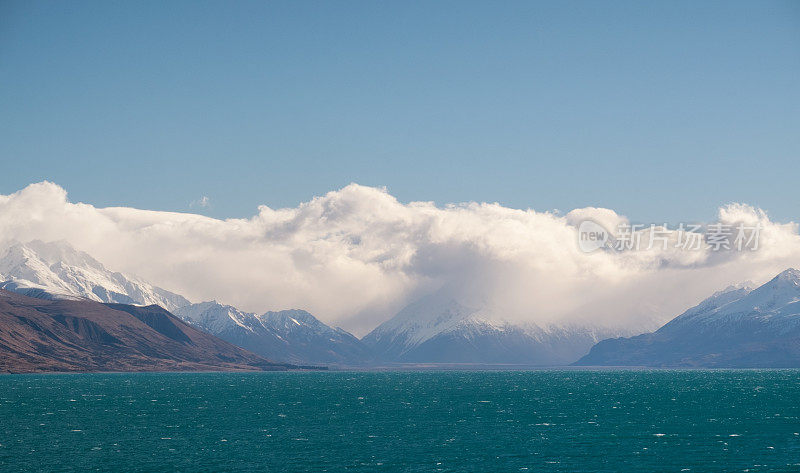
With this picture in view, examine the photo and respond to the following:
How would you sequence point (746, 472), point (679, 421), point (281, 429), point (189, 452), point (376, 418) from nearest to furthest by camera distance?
1. point (746, 472)
2. point (189, 452)
3. point (281, 429)
4. point (679, 421)
5. point (376, 418)

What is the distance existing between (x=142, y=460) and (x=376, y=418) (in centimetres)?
7215

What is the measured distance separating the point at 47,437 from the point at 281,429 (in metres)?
40.6

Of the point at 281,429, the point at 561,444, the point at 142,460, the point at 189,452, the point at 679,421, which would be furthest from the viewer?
the point at 679,421

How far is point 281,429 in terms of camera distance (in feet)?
507

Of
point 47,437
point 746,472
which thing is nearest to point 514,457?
point 746,472

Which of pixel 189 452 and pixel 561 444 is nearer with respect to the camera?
pixel 189 452

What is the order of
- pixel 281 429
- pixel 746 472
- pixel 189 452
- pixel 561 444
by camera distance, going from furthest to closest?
pixel 281 429, pixel 561 444, pixel 189 452, pixel 746 472

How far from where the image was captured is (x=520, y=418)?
586 ft

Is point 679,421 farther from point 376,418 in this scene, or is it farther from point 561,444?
point 376,418

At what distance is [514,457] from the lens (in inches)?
4680

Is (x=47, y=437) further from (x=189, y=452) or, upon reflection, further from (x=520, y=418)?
(x=520, y=418)

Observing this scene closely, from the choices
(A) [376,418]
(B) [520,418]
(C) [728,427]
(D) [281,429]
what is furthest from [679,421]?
(D) [281,429]

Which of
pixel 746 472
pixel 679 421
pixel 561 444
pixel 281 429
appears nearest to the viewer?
pixel 746 472

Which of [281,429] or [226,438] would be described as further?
[281,429]
